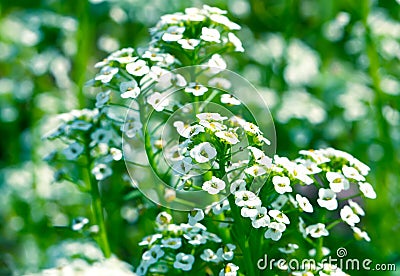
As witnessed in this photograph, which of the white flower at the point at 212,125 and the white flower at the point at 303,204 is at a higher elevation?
the white flower at the point at 212,125

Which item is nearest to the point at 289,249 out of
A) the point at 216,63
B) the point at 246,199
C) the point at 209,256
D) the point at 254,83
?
the point at 209,256

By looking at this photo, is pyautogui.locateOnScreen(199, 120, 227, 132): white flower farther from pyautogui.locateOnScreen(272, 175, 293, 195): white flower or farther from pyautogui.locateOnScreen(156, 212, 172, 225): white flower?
pyautogui.locateOnScreen(156, 212, 172, 225): white flower

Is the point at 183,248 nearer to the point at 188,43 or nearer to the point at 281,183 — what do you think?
the point at 281,183

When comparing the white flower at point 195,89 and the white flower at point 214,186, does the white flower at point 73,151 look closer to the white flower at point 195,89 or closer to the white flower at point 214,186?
the white flower at point 195,89

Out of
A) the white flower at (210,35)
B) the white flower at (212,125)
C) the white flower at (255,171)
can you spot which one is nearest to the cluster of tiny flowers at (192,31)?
the white flower at (210,35)

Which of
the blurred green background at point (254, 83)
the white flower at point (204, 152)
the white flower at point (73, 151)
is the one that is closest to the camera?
the white flower at point (204, 152)

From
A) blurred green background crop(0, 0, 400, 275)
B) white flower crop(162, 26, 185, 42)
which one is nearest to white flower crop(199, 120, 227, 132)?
white flower crop(162, 26, 185, 42)
